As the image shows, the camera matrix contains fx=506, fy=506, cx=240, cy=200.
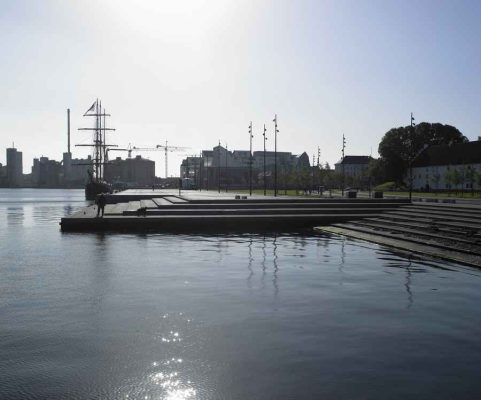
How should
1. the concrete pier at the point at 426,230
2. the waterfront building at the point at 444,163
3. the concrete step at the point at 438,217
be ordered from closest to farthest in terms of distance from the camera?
the concrete pier at the point at 426,230 < the concrete step at the point at 438,217 < the waterfront building at the point at 444,163

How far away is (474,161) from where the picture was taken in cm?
9094

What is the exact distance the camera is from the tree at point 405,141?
9975 cm

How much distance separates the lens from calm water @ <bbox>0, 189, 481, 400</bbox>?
6547 millimetres

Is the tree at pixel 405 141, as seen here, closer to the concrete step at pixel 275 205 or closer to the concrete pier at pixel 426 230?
the concrete step at pixel 275 205

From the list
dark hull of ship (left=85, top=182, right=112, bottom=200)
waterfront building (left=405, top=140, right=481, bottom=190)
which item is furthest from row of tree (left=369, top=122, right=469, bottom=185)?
dark hull of ship (left=85, top=182, right=112, bottom=200)

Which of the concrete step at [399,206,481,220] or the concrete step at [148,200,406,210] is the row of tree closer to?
the concrete step at [148,200,406,210]

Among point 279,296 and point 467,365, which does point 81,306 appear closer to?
point 279,296

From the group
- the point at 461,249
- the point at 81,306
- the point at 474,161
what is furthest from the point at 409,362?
the point at 474,161

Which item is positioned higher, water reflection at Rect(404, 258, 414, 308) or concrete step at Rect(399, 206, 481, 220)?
concrete step at Rect(399, 206, 481, 220)

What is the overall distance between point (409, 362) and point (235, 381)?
2.63m

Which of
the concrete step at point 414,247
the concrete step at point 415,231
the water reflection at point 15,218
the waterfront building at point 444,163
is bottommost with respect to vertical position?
the water reflection at point 15,218

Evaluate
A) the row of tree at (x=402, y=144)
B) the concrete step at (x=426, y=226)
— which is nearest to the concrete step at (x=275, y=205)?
the concrete step at (x=426, y=226)

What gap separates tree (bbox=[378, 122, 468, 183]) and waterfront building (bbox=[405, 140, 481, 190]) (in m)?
3.61

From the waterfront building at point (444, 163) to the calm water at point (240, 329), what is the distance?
72.6 metres
